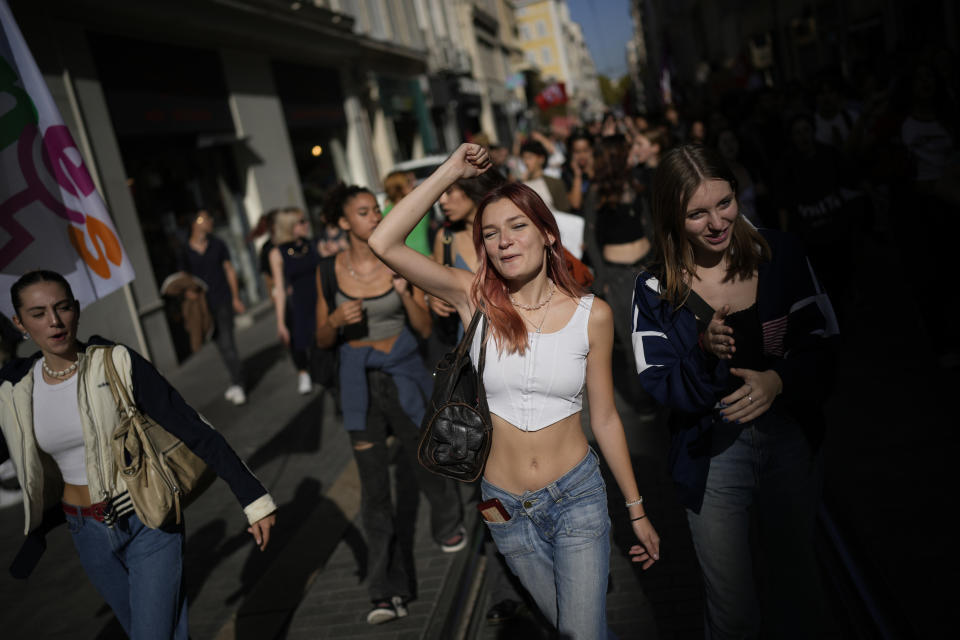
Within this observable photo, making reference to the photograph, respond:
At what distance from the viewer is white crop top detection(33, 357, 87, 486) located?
9.67ft

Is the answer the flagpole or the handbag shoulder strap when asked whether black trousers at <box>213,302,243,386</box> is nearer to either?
the flagpole

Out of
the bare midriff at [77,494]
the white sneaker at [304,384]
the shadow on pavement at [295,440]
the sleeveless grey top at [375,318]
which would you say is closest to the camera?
the bare midriff at [77,494]

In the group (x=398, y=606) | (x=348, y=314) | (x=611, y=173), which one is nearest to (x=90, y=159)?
(x=611, y=173)

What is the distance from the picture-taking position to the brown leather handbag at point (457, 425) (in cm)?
263

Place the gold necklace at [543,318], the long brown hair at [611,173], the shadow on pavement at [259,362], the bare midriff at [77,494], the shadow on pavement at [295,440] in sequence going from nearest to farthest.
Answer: the gold necklace at [543,318] < the bare midriff at [77,494] < the long brown hair at [611,173] < the shadow on pavement at [295,440] < the shadow on pavement at [259,362]

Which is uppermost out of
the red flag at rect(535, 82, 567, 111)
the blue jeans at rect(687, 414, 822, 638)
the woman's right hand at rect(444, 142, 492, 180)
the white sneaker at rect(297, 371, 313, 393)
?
the red flag at rect(535, 82, 567, 111)

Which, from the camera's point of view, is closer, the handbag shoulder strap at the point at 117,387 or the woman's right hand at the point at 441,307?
the handbag shoulder strap at the point at 117,387

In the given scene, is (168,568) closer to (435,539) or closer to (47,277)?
(47,277)

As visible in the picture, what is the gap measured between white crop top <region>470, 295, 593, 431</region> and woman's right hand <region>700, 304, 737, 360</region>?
1.49 ft

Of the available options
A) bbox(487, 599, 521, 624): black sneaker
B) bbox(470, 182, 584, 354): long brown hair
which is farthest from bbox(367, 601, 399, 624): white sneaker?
bbox(470, 182, 584, 354): long brown hair

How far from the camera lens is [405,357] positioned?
4387mm

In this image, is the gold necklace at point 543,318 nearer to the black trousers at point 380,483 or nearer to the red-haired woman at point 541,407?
the red-haired woman at point 541,407

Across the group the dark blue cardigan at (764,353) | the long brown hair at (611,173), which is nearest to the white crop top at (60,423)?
the dark blue cardigan at (764,353)

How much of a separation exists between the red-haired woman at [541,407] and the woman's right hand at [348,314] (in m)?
1.28
